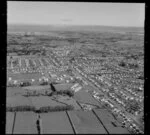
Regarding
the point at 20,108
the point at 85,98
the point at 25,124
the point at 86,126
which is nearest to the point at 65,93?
the point at 85,98

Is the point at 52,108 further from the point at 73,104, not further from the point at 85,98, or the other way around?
the point at 85,98

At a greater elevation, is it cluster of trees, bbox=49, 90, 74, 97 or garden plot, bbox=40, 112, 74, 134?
cluster of trees, bbox=49, 90, 74, 97

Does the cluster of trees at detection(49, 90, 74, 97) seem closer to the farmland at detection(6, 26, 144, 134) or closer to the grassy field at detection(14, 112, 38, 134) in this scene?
the farmland at detection(6, 26, 144, 134)

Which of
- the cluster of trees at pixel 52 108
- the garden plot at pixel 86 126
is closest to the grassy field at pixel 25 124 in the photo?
the cluster of trees at pixel 52 108

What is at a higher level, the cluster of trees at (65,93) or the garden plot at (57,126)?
the cluster of trees at (65,93)

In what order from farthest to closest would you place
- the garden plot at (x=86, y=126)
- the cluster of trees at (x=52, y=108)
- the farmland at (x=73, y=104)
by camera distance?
the cluster of trees at (x=52, y=108)
the farmland at (x=73, y=104)
the garden plot at (x=86, y=126)

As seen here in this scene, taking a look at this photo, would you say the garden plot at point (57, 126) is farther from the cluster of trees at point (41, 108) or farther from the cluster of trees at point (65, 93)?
the cluster of trees at point (65, 93)

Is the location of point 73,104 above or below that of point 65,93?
below

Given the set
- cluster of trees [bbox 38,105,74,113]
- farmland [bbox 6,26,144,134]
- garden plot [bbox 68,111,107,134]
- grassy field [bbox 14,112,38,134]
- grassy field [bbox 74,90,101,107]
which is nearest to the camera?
grassy field [bbox 14,112,38,134]

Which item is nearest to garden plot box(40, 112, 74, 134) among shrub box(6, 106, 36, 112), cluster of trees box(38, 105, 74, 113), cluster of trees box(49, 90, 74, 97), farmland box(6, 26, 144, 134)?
farmland box(6, 26, 144, 134)
